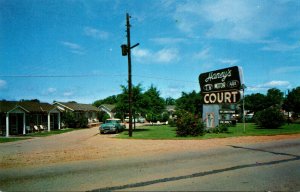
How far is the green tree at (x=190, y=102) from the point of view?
176 ft

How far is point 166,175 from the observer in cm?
856

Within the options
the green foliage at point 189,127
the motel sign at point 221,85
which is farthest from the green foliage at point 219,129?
the green foliage at point 189,127

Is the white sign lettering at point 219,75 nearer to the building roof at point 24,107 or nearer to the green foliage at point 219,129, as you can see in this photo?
the green foliage at point 219,129

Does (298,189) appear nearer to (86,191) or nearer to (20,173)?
(86,191)

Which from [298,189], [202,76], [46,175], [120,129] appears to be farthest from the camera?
[120,129]

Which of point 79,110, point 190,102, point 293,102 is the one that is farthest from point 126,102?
point 293,102

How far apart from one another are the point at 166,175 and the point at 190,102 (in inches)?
1855

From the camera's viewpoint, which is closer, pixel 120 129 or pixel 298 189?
pixel 298 189

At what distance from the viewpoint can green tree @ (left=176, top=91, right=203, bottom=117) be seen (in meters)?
53.7

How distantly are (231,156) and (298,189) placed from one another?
17.7 ft

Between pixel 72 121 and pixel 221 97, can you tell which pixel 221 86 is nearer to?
pixel 221 97

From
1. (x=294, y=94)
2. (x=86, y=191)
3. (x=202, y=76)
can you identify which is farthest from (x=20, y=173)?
(x=294, y=94)

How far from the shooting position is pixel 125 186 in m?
7.32

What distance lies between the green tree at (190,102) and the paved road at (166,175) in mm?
41657
